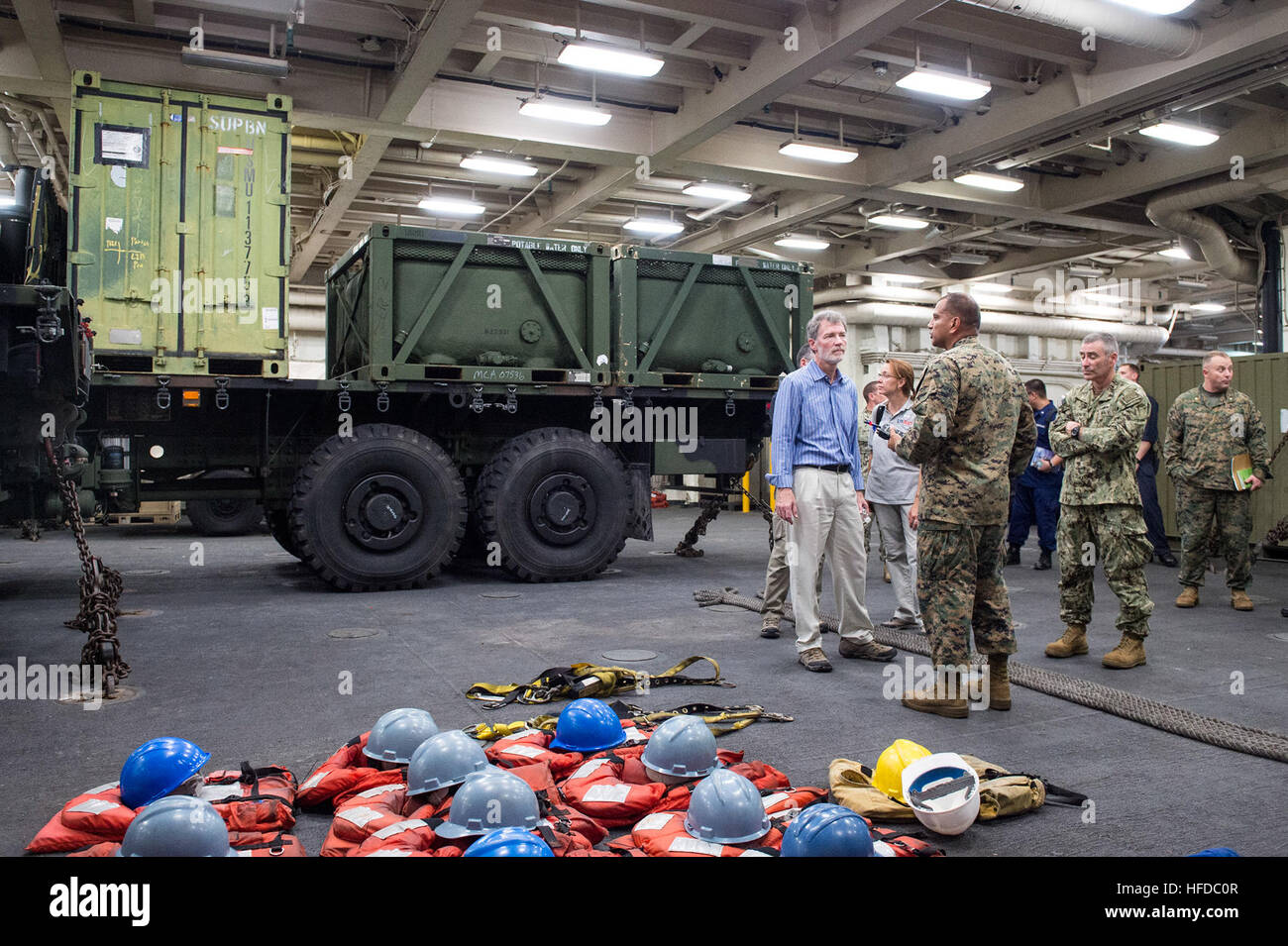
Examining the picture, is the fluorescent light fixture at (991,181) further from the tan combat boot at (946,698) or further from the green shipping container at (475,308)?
the tan combat boot at (946,698)

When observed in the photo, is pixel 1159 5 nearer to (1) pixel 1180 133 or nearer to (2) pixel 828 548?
(1) pixel 1180 133

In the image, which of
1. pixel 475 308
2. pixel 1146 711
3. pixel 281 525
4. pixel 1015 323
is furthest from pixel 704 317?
pixel 1015 323

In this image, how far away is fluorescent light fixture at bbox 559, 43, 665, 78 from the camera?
981cm

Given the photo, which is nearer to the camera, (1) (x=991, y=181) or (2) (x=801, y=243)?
(1) (x=991, y=181)

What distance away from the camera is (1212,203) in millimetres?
14320

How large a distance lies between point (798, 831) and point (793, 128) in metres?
12.4

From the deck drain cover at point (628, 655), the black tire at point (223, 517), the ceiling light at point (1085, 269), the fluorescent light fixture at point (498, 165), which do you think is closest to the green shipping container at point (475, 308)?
the deck drain cover at point (628, 655)

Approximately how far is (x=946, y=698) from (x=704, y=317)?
6.15m

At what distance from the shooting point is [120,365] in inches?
314

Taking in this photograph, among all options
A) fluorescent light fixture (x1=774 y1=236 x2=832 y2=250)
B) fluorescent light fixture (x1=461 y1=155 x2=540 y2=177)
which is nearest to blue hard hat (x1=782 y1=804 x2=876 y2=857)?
fluorescent light fixture (x1=461 y1=155 x2=540 y2=177)

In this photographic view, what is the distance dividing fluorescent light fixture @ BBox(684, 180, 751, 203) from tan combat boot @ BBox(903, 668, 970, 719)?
12.1 m

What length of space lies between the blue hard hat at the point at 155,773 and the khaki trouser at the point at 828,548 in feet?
10.9
